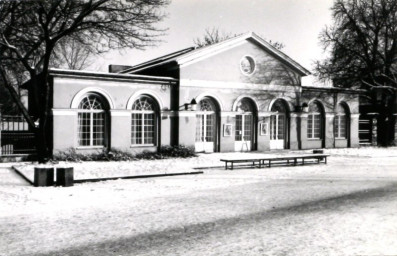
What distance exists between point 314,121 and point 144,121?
39.0 ft

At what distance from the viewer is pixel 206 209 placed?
8430mm

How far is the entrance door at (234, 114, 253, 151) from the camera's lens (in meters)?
23.0

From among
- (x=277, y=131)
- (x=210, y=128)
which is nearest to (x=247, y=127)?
(x=277, y=131)

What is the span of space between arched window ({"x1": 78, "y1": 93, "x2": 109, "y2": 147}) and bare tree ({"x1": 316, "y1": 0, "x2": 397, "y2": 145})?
19079 mm

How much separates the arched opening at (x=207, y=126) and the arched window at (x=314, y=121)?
7213 mm

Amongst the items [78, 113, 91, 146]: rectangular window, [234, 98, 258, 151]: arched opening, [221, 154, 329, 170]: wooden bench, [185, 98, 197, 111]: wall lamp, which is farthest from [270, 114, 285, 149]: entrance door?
[78, 113, 91, 146]: rectangular window

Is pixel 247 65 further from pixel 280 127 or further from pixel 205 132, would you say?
pixel 205 132

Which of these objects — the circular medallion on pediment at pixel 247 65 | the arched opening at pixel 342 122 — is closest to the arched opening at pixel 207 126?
the circular medallion on pediment at pixel 247 65

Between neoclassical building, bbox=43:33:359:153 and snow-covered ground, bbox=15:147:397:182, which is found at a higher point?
neoclassical building, bbox=43:33:359:153

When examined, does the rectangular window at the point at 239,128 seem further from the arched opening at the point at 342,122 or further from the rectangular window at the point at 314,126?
the arched opening at the point at 342,122

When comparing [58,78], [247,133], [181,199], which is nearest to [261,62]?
[247,133]

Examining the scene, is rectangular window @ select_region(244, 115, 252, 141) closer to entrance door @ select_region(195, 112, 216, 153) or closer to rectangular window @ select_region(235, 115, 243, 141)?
rectangular window @ select_region(235, 115, 243, 141)

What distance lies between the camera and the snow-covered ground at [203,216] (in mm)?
5797

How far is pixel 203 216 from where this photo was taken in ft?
25.5
